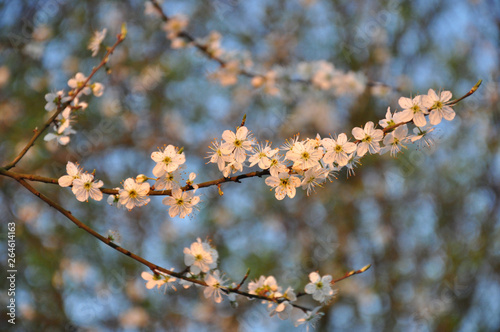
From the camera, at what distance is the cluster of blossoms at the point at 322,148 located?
4.07 feet

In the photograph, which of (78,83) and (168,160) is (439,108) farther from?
(78,83)

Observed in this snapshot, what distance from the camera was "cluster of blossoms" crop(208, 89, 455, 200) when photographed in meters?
1.24

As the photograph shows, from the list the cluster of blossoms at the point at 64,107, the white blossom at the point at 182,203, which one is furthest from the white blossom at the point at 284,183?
the cluster of blossoms at the point at 64,107

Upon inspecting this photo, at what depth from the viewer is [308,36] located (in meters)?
5.67

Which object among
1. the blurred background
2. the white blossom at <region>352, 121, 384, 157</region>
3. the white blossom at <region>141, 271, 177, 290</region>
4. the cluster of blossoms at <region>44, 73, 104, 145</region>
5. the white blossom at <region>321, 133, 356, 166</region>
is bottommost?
the white blossom at <region>141, 271, 177, 290</region>

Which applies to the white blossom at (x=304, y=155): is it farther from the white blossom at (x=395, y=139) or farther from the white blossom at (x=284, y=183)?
the white blossom at (x=395, y=139)

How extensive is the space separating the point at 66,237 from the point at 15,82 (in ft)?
4.79

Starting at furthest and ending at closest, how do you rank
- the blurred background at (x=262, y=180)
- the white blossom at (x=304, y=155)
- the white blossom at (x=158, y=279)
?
the blurred background at (x=262, y=180), the white blossom at (x=158, y=279), the white blossom at (x=304, y=155)

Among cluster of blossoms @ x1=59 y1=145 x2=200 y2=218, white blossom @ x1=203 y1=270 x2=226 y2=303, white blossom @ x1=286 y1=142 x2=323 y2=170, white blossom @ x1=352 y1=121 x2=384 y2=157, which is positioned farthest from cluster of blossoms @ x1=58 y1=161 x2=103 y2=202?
white blossom @ x1=352 y1=121 x2=384 y2=157

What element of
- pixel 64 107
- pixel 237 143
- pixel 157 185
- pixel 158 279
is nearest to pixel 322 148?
pixel 237 143

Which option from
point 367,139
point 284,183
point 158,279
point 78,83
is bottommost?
point 158,279

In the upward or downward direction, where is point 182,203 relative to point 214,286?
upward

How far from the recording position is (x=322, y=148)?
4.16ft

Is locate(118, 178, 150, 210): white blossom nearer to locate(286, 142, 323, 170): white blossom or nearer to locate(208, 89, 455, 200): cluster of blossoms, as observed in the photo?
locate(208, 89, 455, 200): cluster of blossoms
